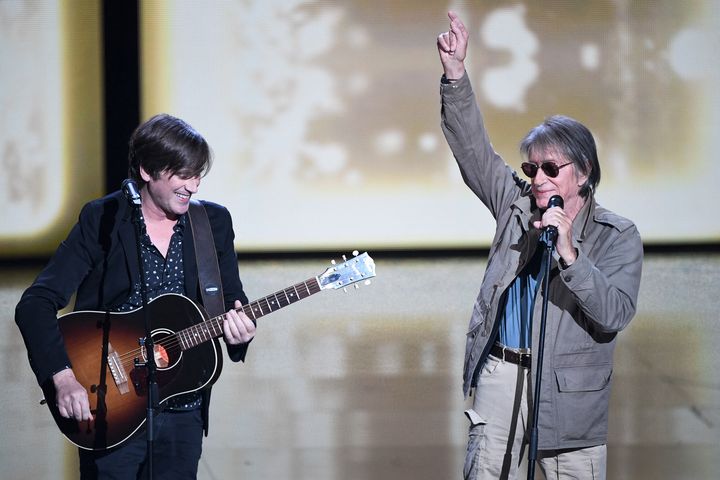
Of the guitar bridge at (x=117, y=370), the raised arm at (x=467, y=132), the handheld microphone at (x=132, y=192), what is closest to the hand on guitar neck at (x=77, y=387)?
the guitar bridge at (x=117, y=370)

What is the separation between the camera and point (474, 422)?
9.01 feet

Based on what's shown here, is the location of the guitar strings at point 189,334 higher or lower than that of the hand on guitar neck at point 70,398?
higher

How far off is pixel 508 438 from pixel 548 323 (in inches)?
13.9

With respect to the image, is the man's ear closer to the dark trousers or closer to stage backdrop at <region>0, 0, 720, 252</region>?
the dark trousers

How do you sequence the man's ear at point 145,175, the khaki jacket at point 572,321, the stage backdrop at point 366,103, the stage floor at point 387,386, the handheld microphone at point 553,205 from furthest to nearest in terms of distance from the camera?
1. the stage backdrop at point 366,103
2. the stage floor at point 387,386
3. the man's ear at point 145,175
4. the khaki jacket at point 572,321
5. the handheld microphone at point 553,205

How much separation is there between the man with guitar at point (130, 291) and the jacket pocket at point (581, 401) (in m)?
0.94

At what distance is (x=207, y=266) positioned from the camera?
2930 millimetres

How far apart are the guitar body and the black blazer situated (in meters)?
0.06

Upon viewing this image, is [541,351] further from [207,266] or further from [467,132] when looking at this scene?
[207,266]

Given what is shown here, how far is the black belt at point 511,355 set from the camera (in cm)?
271

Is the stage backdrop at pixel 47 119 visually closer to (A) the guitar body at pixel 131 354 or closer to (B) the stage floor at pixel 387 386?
(B) the stage floor at pixel 387 386

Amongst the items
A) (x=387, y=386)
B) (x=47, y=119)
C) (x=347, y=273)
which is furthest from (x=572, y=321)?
(x=47, y=119)

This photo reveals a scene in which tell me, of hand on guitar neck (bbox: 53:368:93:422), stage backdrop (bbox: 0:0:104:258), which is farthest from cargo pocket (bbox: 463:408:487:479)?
stage backdrop (bbox: 0:0:104:258)

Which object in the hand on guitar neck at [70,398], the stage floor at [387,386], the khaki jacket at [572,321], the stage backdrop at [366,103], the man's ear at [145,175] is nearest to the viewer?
the khaki jacket at [572,321]
